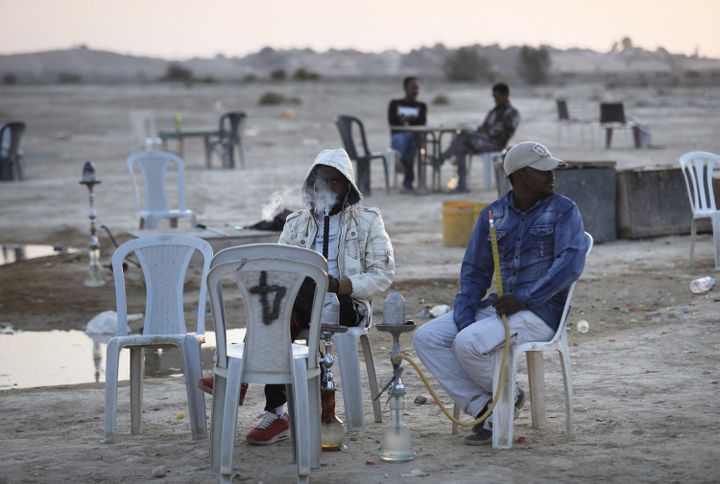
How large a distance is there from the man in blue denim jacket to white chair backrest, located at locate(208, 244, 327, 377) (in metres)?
0.84

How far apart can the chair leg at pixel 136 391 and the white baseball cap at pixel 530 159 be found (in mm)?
2175

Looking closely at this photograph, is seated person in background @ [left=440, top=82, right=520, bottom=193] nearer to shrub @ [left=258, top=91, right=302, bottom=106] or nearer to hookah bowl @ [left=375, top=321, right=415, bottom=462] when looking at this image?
hookah bowl @ [left=375, top=321, right=415, bottom=462]

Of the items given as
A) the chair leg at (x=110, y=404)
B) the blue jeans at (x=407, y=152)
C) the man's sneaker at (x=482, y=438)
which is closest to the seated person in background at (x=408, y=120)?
the blue jeans at (x=407, y=152)

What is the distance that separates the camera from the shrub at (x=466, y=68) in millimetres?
70250

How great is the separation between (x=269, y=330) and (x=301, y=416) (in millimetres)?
380

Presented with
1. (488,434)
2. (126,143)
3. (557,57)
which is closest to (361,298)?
(488,434)

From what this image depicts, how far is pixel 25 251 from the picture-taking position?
14.0m

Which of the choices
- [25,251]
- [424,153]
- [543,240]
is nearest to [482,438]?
[543,240]

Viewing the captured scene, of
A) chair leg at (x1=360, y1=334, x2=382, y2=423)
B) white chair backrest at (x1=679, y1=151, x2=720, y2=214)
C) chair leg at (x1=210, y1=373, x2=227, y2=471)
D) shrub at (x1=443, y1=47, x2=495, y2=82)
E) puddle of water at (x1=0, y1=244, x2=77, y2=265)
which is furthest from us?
shrub at (x1=443, y1=47, x2=495, y2=82)

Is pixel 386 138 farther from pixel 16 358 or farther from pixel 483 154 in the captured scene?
pixel 16 358

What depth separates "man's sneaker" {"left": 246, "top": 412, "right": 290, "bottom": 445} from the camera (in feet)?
18.4

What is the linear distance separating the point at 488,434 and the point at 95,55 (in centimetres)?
14808

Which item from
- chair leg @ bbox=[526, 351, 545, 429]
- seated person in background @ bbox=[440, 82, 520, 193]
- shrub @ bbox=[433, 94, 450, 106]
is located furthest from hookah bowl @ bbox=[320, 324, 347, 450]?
shrub @ bbox=[433, 94, 450, 106]

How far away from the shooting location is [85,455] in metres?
5.52
